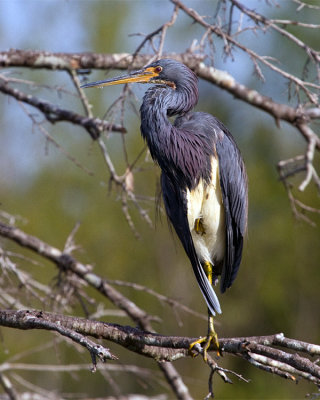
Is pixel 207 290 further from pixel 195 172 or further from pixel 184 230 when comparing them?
pixel 195 172

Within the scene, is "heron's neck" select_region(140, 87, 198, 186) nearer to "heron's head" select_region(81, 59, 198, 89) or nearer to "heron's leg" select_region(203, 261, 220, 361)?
"heron's head" select_region(81, 59, 198, 89)

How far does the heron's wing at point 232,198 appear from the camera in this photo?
9.57 ft

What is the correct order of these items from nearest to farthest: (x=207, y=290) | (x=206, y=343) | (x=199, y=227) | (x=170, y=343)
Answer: (x=170, y=343) < (x=206, y=343) < (x=207, y=290) < (x=199, y=227)

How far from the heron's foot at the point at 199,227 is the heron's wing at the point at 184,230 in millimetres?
101

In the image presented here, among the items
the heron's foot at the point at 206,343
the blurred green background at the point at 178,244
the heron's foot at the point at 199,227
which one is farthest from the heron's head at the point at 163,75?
the blurred green background at the point at 178,244

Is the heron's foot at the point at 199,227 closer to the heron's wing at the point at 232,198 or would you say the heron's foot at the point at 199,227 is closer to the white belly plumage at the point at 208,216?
the white belly plumage at the point at 208,216

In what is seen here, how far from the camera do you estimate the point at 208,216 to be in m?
2.93

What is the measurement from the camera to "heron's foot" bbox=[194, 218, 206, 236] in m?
2.96

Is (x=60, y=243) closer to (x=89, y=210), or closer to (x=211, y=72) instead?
(x=89, y=210)

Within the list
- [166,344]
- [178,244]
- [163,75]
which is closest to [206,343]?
[166,344]

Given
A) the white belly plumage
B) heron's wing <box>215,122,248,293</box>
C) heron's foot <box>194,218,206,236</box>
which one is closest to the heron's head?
heron's wing <box>215,122,248,293</box>

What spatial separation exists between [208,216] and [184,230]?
145 millimetres

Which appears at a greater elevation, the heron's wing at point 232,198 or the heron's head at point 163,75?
the heron's head at point 163,75

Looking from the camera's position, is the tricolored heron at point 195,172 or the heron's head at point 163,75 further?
the heron's head at point 163,75
